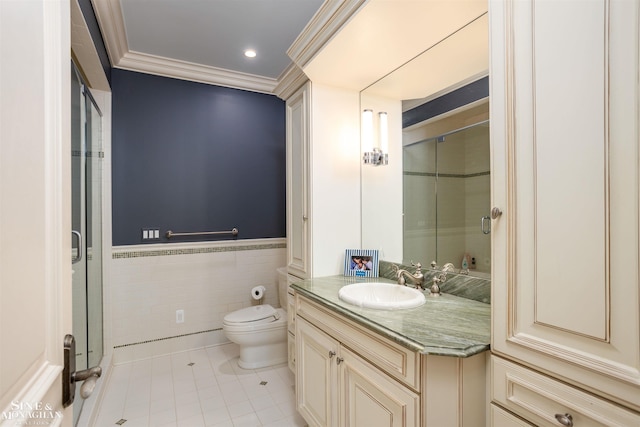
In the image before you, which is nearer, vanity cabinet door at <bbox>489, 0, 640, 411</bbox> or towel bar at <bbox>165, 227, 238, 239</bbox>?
vanity cabinet door at <bbox>489, 0, 640, 411</bbox>

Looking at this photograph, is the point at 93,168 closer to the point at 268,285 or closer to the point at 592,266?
the point at 268,285

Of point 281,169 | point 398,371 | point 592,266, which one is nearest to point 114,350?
point 281,169

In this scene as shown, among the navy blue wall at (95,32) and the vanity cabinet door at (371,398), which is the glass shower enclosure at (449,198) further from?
the navy blue wall at (95,32)

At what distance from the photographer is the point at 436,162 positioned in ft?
5.92

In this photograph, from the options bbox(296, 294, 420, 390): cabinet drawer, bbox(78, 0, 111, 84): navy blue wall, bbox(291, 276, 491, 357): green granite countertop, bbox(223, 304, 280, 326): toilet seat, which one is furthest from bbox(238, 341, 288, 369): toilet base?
bbox(78, 0, 111, 84): navy blue wall

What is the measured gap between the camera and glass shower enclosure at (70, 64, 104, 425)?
188 centimetres

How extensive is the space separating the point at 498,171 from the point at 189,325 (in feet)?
9.59

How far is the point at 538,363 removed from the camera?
33.9 inches

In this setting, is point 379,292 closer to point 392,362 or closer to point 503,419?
point 392,362

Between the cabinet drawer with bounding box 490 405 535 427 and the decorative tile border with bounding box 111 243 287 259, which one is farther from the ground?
the decorative tile border with bounding box 111 243 287 259

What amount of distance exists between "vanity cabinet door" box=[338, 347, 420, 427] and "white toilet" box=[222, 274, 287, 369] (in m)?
1.29

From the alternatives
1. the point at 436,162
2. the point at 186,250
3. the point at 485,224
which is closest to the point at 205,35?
the point at 186,250

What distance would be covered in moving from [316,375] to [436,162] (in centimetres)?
134

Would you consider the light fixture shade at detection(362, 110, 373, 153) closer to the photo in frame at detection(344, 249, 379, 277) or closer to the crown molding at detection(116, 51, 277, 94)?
the photo in frame at detection(344, 249, 379, 277)
